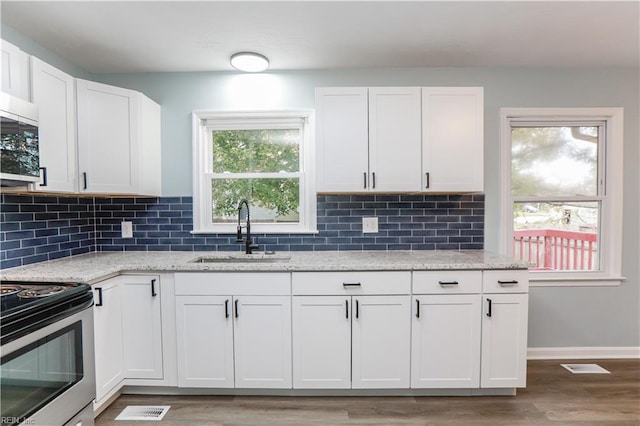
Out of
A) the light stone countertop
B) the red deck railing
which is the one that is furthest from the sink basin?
the red deck railing

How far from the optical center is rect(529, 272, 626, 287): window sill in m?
2.65

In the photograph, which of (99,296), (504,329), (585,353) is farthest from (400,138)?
(585,353)

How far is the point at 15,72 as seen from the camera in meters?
1.67

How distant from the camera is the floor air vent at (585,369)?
8.00 feet

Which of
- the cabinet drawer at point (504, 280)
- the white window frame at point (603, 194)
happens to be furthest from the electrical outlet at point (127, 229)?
the white window frame at point (603, 194)

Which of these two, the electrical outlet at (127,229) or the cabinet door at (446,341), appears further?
the electrical outlet at (127,229)

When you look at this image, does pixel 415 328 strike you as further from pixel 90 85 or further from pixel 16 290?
pixel 90 85

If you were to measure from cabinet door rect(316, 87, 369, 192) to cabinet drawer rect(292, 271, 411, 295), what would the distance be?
0.63 m

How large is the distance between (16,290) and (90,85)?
1367mm

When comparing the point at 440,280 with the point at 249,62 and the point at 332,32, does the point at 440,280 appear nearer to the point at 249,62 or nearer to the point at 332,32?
the point at 332,32

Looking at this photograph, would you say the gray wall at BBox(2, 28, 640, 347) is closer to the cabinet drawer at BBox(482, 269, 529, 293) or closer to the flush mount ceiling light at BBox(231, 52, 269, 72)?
the flush mount ceiling light at BBox(231, 52, 269, 72)

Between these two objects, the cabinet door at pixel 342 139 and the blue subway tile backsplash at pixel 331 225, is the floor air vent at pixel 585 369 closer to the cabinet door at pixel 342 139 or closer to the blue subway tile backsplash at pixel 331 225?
the blue subway tile backsplash at pixel 331 225

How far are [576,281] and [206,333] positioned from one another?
2.91 m

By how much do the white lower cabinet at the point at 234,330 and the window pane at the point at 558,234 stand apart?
2.07m
